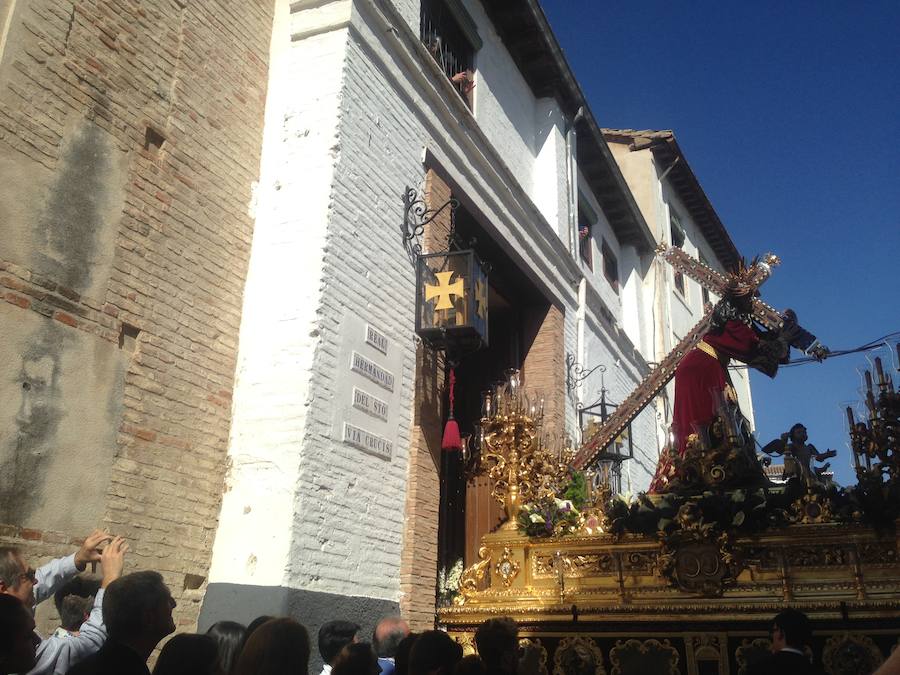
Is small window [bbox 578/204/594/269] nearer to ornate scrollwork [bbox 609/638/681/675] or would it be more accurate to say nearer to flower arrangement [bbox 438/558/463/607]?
flower arrangement [bbox 438/558/463/607]

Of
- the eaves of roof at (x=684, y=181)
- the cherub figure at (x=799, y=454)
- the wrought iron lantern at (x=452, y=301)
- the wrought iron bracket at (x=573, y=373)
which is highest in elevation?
the eaves of roof at (x=684, y=181)

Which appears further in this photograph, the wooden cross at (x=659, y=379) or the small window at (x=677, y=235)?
the small window at (x=677, y=235)

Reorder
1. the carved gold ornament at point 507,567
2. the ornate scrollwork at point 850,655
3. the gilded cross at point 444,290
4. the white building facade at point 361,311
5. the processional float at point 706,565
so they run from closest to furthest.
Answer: the ornate scrollwork at point 850,655 < the processional float at point 706,565 < the white building facade at point 361,311 < the carved gold ornament at point 507,567 < the gilded cross at point 444,290

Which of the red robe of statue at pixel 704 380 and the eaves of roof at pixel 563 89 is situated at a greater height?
the eaves of roof at pixel 563 89

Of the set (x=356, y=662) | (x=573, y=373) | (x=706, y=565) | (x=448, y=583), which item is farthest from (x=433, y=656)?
(x=573, y=373)

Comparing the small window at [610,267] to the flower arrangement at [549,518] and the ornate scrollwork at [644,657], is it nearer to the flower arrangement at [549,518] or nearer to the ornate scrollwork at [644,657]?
the flower arrangement at [549,518]

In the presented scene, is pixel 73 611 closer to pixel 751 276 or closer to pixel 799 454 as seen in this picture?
pixel 799 454

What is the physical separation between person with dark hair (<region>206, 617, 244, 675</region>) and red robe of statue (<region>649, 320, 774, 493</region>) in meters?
4.20

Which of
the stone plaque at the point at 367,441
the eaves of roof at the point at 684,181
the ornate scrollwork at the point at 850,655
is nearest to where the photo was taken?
the ornate scrollwork at the point at 850,655

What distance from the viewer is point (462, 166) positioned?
33.5 ft

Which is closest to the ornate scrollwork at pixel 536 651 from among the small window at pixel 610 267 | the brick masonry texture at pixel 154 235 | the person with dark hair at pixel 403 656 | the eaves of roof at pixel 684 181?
the person with dark hair at pixel 403 656

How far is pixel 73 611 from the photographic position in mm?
4316

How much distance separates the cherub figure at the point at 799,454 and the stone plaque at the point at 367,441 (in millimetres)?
3275

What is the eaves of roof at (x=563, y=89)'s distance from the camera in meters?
12.8
